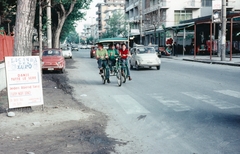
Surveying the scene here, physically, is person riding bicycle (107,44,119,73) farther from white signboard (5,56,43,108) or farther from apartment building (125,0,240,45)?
apartment building (125,0,240,45)

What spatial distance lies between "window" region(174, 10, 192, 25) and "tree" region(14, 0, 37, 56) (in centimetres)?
5161

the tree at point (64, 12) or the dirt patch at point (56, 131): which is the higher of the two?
the tree at point (64, 12)

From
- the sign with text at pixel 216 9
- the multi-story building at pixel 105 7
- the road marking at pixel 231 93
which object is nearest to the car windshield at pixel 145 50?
the sign with text at pixel 216 9

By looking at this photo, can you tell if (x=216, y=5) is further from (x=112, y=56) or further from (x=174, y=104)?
(x=174, y=104)

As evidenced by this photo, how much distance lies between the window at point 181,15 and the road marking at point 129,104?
165ft

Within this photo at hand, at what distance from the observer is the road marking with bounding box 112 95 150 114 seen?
27.2 feet

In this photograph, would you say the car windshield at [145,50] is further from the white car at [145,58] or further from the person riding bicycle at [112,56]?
the person riding bicycle at [112,56]

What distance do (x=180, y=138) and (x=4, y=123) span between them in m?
3.76

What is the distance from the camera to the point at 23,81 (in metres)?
7.92

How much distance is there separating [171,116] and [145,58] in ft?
46.0

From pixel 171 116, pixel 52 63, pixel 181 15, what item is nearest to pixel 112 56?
pixel 52 63

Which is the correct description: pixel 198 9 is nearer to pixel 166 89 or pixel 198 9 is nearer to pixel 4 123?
pixel 166 89

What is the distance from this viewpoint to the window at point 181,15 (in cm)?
5867

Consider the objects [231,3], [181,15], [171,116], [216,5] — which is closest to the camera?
[171,116]
